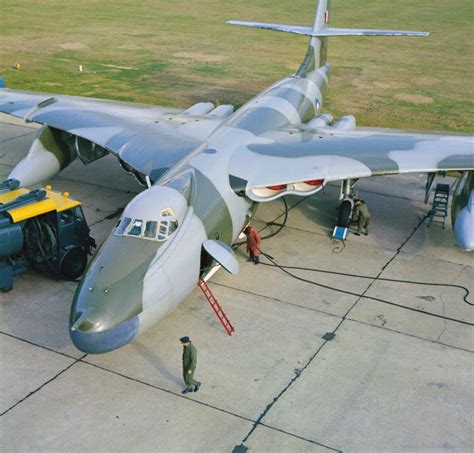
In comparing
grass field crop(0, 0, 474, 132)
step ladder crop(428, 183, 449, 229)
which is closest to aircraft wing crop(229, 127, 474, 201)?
step ladder crop(428, 183, 449, 229)

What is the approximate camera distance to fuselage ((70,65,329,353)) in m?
11.0

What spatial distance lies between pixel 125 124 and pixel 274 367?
1021cm

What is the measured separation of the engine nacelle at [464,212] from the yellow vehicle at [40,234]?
8999mm

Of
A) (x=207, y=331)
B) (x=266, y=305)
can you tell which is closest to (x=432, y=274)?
(x=266, y=305)

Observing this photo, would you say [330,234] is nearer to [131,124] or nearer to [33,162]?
[131,124]

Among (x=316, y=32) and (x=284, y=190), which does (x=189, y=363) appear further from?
(x=316, y=32)

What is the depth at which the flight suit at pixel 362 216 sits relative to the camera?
17203 mm

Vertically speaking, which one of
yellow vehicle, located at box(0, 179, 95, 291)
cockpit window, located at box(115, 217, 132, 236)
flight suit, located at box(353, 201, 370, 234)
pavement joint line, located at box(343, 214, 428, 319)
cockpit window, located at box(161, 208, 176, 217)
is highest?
cockpit window, located at box(161, 208, 176, 217)

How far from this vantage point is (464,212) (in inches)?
620

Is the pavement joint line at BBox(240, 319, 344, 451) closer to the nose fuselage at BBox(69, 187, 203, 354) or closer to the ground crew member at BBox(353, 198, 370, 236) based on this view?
the nose fuselage at BBox(69, 187, 203, 354)

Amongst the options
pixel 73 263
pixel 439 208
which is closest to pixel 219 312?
pixel 73 263

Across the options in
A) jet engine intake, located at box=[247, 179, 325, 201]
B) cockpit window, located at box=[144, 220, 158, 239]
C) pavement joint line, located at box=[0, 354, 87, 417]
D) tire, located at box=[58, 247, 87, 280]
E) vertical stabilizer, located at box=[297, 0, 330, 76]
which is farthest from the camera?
vertical stabilizer, located at box=[297, 0, 330, 76]

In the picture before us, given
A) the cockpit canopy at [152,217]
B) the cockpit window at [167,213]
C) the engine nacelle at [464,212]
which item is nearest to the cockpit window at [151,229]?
the cockpit canopy at [152,217]

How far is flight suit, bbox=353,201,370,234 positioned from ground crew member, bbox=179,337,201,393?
7.88 m
